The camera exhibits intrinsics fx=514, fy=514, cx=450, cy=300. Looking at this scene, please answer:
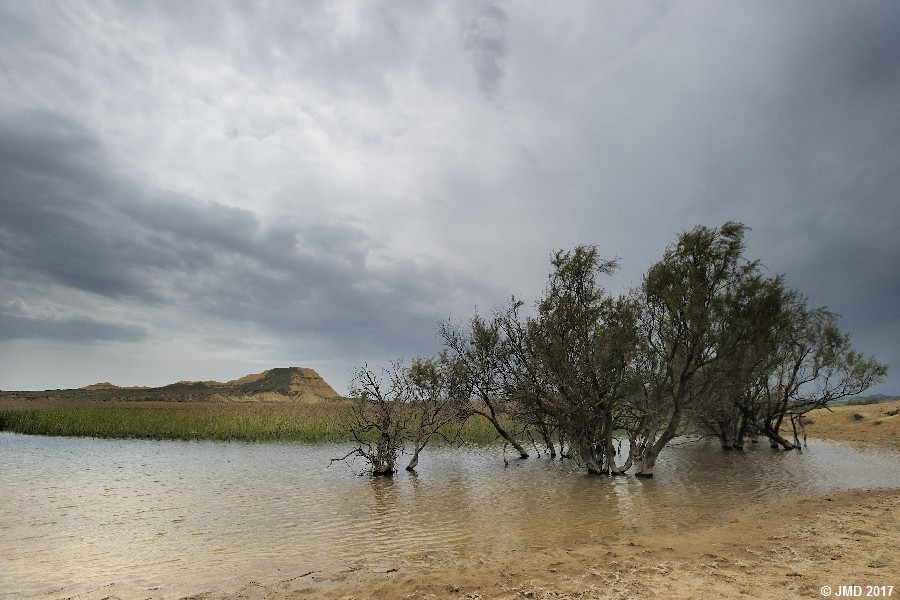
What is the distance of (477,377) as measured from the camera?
23.8 metres

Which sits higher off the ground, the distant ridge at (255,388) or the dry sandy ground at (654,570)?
the distant ridge at (255,388)

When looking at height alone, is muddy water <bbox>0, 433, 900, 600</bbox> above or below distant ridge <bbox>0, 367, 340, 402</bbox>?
below

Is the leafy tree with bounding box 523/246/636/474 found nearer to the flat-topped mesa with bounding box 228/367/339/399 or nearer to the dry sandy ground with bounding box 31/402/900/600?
the dry sandy ground with bounding box 31/402/900/600

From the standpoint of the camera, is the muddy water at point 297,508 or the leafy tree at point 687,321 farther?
the leafy tree at point 687,321

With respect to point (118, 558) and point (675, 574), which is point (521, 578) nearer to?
point (675, 574)

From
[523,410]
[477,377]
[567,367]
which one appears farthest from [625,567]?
[477,377]

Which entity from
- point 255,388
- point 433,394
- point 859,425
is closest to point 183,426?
point 433,394

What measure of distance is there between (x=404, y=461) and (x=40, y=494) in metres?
13.5

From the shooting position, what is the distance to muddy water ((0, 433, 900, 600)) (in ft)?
30.5

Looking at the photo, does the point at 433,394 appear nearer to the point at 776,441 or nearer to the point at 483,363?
the point at 483,363

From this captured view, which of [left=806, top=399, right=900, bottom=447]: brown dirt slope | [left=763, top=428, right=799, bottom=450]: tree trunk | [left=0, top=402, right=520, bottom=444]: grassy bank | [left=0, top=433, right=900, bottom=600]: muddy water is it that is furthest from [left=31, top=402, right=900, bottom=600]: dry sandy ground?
[left=806, top=399, right=900, bottom=447]: brown dirt slope

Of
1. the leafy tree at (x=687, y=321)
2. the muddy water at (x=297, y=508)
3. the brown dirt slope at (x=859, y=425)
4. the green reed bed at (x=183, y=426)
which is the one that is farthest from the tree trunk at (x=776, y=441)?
the green reed bed at (x=183, y=426)

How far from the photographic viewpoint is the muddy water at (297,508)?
9305 mm

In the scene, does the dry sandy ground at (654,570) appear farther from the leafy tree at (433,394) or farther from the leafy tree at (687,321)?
the leafy tree at (433,394)
